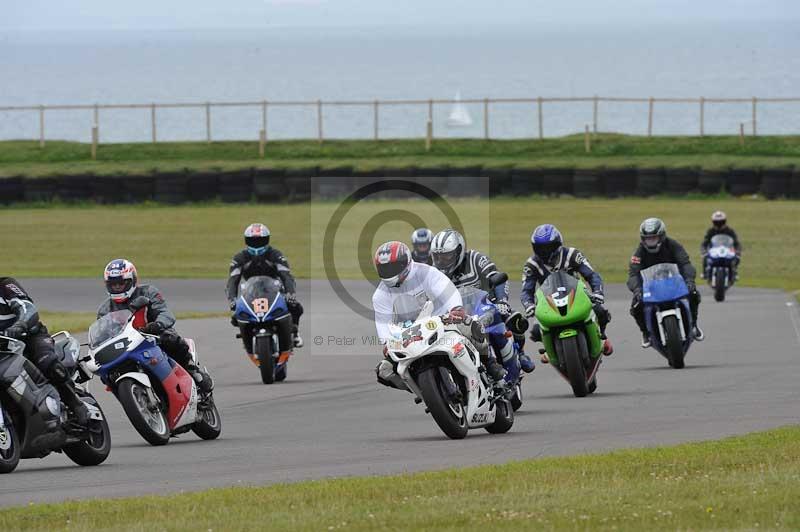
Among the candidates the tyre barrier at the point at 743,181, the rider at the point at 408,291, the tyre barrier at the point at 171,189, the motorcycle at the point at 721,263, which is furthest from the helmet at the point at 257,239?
the tyre barrier at the point at 743,181

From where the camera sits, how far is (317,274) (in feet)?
118

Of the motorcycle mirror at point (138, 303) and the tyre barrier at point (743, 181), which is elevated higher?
the tyre barrier at point (743, 181)

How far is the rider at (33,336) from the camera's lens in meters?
11.0

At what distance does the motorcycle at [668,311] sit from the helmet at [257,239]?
4.44 meters

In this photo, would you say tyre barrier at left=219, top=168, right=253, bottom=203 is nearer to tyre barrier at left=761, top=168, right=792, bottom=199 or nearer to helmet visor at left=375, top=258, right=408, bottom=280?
tyre barrier at left=761, top=168, right=792, bottom=199

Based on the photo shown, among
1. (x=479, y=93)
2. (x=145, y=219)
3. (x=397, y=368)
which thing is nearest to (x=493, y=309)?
(x=397, y=368)

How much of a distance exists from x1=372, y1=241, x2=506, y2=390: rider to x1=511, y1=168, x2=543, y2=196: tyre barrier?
34.8 m

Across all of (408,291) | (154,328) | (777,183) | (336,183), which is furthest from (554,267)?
(336,183)

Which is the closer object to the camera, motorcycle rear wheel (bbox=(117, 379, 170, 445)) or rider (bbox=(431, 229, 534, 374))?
motorcycle rear wheel (bbox=(117, 379, 170, 445))

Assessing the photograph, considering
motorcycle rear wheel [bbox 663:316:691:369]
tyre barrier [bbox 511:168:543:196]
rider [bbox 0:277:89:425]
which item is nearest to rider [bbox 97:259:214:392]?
rider [bbox 0:277:89:425]

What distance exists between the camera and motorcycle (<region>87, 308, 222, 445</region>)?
40.2 feet

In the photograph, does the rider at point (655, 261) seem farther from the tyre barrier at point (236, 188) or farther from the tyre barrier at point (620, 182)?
the tyre barrier at point (236, 188)

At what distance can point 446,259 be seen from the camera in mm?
14148

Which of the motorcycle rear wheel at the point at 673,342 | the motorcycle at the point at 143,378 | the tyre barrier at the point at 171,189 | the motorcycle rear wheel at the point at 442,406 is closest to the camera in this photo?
the motorcycle rear wheel at the point at 442,406
